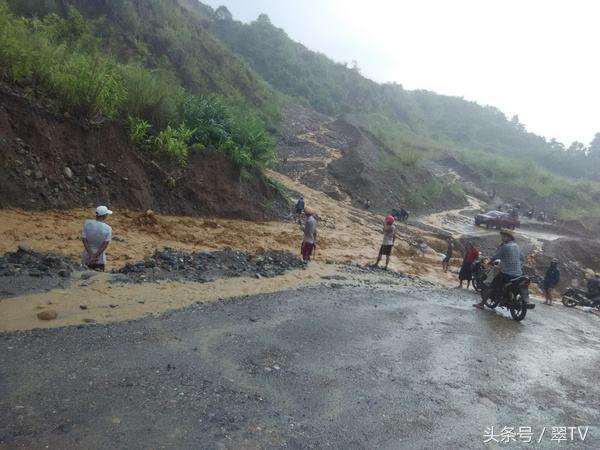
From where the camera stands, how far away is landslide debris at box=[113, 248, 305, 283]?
20.3 feet

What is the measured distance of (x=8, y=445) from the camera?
251cm

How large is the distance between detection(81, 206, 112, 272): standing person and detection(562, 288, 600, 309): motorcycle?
42.6ft

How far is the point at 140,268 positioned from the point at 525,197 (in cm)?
4715

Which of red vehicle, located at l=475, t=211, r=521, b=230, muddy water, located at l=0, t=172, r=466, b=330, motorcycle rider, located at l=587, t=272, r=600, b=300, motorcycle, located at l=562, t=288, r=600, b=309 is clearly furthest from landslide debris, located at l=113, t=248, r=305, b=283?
red vehicle, located at l=475, t=211, r=521, b=230

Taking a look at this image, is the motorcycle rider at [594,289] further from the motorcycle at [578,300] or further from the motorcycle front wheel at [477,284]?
the motorcycle front wheel at [477,284]

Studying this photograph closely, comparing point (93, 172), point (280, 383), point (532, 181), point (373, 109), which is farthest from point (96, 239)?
point (373, 109)

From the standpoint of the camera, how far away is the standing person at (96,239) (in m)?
5.76

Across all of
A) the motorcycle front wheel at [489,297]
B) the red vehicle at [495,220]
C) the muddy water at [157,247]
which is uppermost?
the red vehicle at [495,220]

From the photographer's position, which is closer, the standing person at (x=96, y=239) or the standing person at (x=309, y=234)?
the standing person at (x=96, y=239)

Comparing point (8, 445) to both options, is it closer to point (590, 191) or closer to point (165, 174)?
point (165, 174)

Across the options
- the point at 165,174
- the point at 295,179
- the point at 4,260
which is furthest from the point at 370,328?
the point at 295,179

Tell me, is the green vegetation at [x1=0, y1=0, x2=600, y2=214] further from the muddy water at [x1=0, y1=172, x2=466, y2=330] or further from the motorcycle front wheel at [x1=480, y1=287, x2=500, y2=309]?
the motorcycle front wheel at [x1=480, y1=287, x2=500, y2=309]

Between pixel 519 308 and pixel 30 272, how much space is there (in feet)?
25.6

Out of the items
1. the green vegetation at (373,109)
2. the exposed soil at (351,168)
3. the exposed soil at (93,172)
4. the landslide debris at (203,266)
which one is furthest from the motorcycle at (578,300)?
the green vegetation at (373,109)
